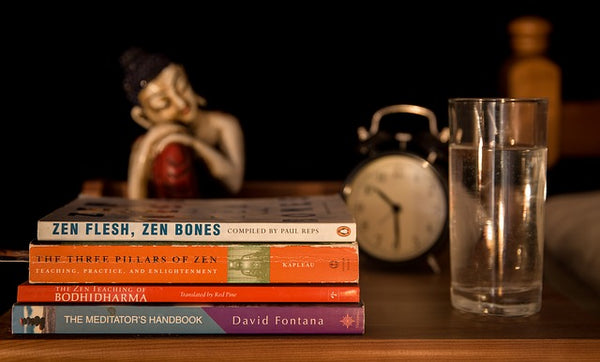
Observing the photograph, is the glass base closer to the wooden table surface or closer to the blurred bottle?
the wooden table surface

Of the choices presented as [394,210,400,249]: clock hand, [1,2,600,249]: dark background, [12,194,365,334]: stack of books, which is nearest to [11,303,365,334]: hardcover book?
[12,194,365,334]: stack of books

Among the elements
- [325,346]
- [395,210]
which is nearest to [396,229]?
[395,210]

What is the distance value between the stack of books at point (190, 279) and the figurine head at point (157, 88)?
1.11ft

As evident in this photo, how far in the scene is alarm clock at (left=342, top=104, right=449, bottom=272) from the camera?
1.14 metres

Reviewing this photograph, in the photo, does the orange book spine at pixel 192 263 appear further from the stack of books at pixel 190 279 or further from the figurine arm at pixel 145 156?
the figurine arm at pixel 145 156

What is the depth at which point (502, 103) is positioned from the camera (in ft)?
2.94

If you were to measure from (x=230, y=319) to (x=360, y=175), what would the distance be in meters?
0.39

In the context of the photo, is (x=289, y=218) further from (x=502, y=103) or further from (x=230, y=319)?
(x=502, y=103)

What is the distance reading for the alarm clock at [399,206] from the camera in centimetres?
114

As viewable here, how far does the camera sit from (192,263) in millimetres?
842

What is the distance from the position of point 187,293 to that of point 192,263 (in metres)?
0.03

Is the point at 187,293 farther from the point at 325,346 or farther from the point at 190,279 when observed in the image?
the point at 325,346

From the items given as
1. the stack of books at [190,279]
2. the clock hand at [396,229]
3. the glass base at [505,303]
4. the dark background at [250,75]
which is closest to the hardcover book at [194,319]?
the stack of books at [190,279]

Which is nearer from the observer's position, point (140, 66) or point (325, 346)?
point (325, 346)
